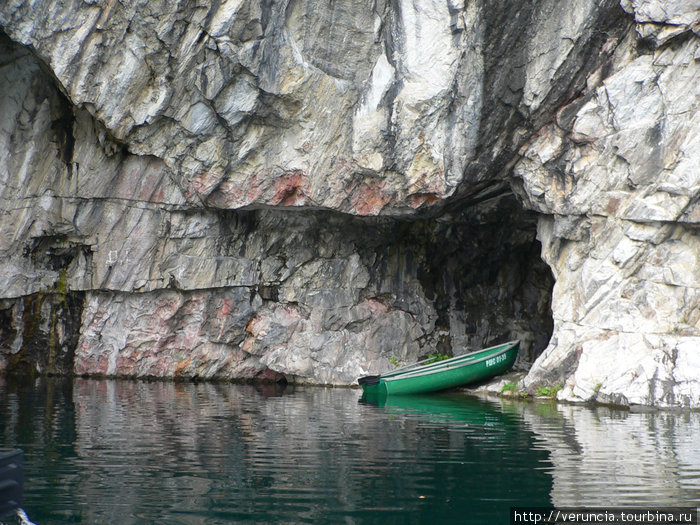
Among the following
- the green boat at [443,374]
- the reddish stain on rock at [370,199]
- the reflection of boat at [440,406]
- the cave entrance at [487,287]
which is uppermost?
the reddish stain on rock at [370,199]

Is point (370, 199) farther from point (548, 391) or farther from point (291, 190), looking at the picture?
point (548, 391)

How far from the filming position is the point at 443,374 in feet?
67.8

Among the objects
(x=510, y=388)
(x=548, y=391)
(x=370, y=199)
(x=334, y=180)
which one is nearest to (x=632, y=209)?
(x=548, y=391)

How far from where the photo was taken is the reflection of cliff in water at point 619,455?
24.6 ft

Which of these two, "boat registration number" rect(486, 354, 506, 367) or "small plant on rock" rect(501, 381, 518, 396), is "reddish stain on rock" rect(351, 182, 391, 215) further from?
"small plant on rock" rect(501, 381, 518, 396)

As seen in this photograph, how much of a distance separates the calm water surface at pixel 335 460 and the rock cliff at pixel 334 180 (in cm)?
536

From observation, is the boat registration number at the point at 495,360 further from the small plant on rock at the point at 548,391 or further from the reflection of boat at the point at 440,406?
the small plant on rock at the point at 548,391

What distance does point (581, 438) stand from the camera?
11.7 m

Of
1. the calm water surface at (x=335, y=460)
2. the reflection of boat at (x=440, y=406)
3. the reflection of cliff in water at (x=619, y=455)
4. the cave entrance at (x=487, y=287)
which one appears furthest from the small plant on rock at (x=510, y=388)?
the cave entrance at (x=487, y=287)

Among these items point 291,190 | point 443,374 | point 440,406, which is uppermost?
point 291,190

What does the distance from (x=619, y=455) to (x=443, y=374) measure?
10.8m

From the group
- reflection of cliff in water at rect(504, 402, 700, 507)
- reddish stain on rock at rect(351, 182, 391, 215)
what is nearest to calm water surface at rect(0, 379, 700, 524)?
reflection of cliff in water at rect(504, 402, 700, 507)

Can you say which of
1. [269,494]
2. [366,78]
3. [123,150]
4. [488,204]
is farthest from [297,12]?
[269,494]

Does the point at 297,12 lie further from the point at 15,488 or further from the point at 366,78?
the point at 15,488
